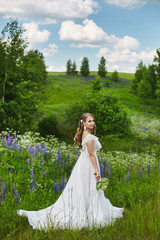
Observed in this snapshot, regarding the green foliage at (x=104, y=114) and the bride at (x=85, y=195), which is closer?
the bride at (x=85, y=195)

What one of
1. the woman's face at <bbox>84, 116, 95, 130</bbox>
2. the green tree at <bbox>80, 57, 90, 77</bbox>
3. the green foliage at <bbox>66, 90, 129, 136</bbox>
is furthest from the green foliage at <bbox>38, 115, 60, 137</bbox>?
the green tree at <bbox>80, 57, 90, 77</bbox>

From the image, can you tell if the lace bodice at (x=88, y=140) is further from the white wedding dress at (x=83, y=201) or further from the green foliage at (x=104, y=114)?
the green foliage at (x=104, y=114)

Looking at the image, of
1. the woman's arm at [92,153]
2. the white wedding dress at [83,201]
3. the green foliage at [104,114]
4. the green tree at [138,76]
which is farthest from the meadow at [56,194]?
the green tree at [138,76]

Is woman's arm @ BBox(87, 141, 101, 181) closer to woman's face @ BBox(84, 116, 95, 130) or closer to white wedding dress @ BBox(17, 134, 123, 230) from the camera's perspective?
white wedding dress @ BBox(17, 134, 123, 230)

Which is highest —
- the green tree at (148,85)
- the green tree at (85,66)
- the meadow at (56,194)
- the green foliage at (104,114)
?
the green tree at (85,66)

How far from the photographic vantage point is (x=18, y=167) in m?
6.93

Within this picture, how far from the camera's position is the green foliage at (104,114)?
16297 millimetres

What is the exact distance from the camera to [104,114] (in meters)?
16.6

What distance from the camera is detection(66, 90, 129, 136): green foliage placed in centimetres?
1630

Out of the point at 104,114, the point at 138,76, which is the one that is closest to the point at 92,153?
the point at 104,114

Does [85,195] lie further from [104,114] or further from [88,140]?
[104,114]

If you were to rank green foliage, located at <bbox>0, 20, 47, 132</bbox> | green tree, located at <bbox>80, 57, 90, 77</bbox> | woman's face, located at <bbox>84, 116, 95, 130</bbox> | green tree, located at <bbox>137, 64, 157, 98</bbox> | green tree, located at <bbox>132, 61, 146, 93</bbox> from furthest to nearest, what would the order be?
green tree, located at <bbox>80, 57, 90, 77</bbox>, green tree, located at <bbox>132, 61, 146, 93</bbox>, green tree, located at <bbox>137, 64, 157, 98</bbox>, green foliage, located at <bbox>0, 20, 47, 132</bbox>, woman's face, located at <bbox>84, 116, 95, 130</bbox>

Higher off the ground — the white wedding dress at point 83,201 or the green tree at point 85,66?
the green tree at point 85,66

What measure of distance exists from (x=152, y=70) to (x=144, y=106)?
7347mm
